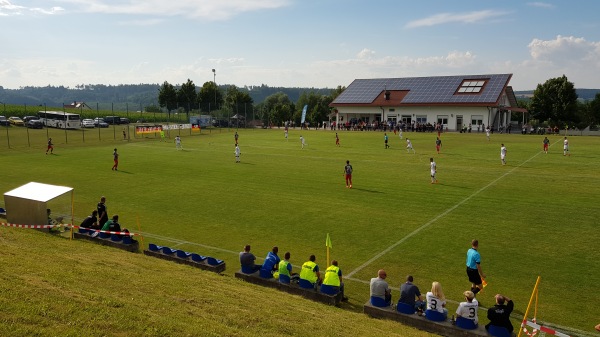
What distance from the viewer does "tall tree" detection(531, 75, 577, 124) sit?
7712cm

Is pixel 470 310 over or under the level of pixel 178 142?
under

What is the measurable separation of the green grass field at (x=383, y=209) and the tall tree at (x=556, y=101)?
120 ft

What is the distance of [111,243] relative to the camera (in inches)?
649

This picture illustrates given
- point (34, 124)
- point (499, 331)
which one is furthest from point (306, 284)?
point (34, 124)

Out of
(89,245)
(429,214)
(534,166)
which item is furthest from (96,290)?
(534,166)

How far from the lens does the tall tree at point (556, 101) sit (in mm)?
77125

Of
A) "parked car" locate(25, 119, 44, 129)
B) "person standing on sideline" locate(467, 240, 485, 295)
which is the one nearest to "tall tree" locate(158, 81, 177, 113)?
"parked car" locate(25, 119, 44, 129)

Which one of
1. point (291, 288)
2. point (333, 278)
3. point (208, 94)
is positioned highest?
point (208, 94)

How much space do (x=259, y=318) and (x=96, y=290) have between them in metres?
3.46

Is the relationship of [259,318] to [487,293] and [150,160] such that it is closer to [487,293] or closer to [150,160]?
[487,293]

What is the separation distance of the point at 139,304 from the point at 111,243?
842cm

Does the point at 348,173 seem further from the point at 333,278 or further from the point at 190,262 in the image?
the point at 333,278

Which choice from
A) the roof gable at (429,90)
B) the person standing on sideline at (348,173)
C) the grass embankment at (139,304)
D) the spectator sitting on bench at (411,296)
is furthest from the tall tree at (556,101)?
the grass embankment at (139,304)

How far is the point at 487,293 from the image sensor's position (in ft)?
42.4
